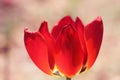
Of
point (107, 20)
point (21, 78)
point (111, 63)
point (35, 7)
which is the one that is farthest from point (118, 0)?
point (21, 78)

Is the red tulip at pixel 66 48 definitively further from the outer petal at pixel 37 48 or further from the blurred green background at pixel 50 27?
the blurred green background at pixel 50 27

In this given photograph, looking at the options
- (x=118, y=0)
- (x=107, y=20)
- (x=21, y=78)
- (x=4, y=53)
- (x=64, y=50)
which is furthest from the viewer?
(x=118, y=0)

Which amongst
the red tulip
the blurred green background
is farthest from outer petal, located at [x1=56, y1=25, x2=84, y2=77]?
the blurred green background

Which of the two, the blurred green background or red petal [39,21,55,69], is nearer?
red petal [39,21,55,69]

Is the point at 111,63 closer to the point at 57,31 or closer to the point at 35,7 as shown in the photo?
the point at 35,7

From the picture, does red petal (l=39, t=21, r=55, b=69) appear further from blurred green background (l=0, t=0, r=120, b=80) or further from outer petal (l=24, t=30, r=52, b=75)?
blurred green background (l=0, t=0, r=120, b=80)
